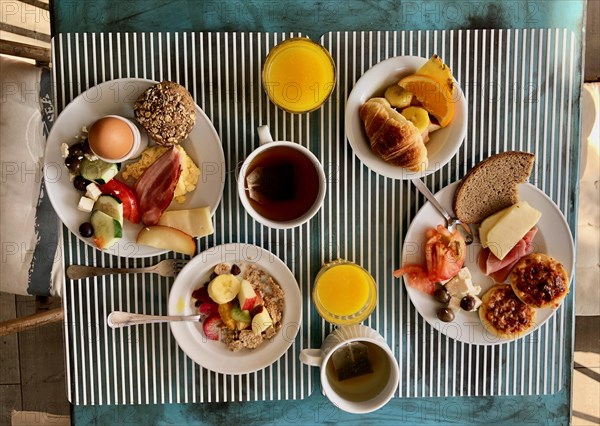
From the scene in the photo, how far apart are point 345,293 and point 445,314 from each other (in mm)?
225

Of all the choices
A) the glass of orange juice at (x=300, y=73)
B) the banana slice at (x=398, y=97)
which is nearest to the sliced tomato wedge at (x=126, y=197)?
the glass of orange juice at (x=300, y=73)

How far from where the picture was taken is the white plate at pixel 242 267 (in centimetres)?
115

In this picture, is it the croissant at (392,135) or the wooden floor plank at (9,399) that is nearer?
the croissant at (392,135)

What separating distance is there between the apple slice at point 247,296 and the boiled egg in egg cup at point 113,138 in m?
0.36

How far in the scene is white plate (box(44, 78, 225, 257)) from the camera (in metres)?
1.10

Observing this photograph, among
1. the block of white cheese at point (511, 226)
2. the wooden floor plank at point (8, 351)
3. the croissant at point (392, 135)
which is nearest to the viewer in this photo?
the croissant at point (392, 135)

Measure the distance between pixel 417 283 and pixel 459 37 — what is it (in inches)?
21.4

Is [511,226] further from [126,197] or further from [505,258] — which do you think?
[126,197]

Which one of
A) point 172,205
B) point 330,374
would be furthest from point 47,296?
point 330,374

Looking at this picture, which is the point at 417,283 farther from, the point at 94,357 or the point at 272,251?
the point at 94,357

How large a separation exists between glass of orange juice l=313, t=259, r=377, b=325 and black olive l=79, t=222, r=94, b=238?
0.48 metres

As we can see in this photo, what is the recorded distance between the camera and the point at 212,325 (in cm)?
116

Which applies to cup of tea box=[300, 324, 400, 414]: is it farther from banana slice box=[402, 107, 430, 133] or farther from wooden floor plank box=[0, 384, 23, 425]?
wooden floor plank box=[0, 384, 23, 425]

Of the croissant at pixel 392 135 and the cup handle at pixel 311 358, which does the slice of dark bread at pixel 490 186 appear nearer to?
the croissant at pixel 392 135
